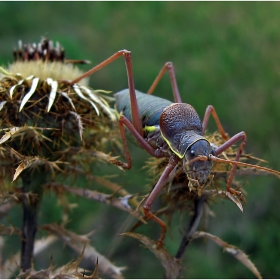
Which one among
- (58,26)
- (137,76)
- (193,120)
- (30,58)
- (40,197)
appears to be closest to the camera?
(193,120)

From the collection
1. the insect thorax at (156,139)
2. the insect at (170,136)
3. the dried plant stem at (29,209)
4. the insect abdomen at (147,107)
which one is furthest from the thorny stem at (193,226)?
the dried plant stem at (29,209)

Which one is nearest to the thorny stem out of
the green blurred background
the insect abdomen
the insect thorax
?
the insect thorax

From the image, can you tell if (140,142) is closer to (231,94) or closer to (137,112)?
(137,112)

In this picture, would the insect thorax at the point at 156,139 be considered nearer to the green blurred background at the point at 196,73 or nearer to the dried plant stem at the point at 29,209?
the dried plant stem at the point at 29,209

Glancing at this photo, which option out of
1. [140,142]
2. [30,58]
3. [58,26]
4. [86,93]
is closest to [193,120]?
[140,142]

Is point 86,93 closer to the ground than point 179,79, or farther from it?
farther from it

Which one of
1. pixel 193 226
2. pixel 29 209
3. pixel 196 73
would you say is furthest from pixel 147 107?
pixel 196 73

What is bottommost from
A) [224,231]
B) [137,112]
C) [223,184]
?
[224,231]
